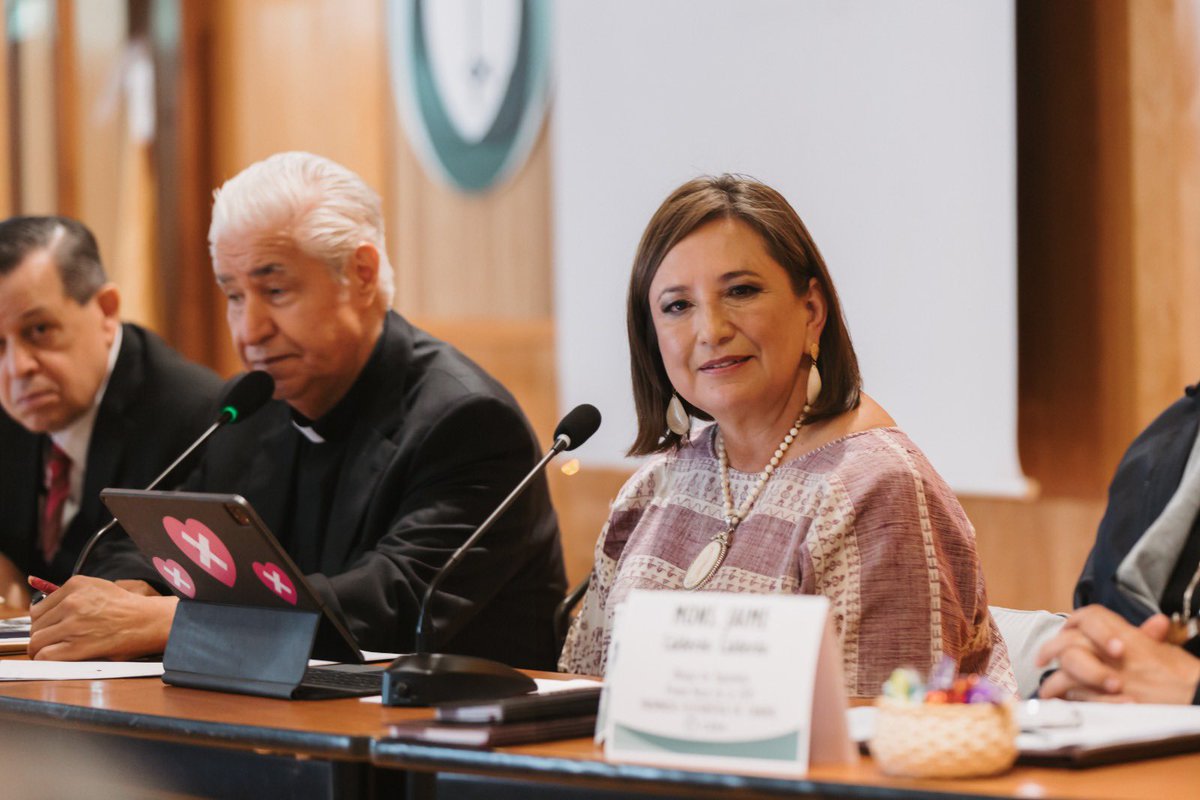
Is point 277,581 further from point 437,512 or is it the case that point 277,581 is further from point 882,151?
point 882,151

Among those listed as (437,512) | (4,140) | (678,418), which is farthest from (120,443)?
(4,140)

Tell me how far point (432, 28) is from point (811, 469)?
11.1 ft

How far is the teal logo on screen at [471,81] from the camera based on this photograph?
4.85 metres

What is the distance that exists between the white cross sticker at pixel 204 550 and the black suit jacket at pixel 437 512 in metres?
0.45

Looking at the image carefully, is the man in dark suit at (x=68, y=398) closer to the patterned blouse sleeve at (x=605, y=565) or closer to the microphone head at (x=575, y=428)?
the patterned blouse sleeve at (x=605, y=565)

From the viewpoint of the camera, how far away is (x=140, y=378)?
3.32 metres

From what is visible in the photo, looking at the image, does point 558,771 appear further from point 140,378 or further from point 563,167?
point 563,167

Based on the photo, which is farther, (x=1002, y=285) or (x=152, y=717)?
(x=1002, y=285)

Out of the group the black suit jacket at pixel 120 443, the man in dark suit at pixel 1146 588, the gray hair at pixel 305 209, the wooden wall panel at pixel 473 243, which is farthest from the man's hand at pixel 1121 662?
the wooden wall panel at pixel 473 243

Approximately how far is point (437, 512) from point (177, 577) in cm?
58

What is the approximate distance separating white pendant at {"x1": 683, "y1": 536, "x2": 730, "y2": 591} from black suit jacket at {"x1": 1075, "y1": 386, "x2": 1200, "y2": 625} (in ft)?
1.56

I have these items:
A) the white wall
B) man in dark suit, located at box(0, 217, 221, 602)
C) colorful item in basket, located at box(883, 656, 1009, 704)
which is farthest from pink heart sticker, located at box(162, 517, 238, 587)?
the white wall

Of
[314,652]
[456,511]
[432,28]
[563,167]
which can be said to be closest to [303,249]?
[456,511]

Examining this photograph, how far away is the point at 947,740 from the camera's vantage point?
1.27 metres
